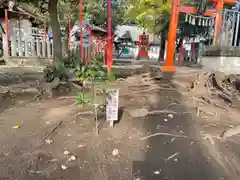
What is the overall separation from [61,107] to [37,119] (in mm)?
530

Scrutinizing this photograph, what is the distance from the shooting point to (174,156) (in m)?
Answer: 2.21

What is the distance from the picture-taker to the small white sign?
2.60 metres

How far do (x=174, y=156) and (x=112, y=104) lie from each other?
36.9 inches

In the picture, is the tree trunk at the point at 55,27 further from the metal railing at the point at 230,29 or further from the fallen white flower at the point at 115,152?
the metal railing at the point at 230,29

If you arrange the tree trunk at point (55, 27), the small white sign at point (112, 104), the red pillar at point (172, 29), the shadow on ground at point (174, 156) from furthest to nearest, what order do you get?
the red pillar at point (172, 29)
the tree trunk at point (55, 27)
the small white sign at point (112, 104)
the shadow on ground at point (174, 156)

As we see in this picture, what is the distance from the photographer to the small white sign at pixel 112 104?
103 inches

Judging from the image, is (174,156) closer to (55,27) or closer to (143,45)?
(55,27)

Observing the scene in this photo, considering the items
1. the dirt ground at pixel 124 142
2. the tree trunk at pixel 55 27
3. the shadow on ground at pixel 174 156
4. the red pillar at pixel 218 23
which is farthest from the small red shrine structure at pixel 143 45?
the shadow on ground at pixel 174 156

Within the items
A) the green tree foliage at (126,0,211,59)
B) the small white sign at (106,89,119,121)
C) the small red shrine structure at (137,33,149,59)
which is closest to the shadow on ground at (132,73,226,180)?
the small white sign at (106,89,119,121)

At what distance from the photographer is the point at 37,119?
3162mm

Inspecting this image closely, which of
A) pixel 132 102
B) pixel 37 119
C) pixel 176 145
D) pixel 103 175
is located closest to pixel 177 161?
pixel 176 145

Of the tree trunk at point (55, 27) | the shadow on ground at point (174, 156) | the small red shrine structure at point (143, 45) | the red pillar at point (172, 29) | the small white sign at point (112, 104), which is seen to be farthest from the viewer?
the small red shrine structure at point (143, 45)

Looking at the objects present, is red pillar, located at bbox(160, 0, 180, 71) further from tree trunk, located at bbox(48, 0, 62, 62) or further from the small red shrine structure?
the small red shrine structure

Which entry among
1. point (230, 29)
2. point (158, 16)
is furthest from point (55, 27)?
point (158, 16)
